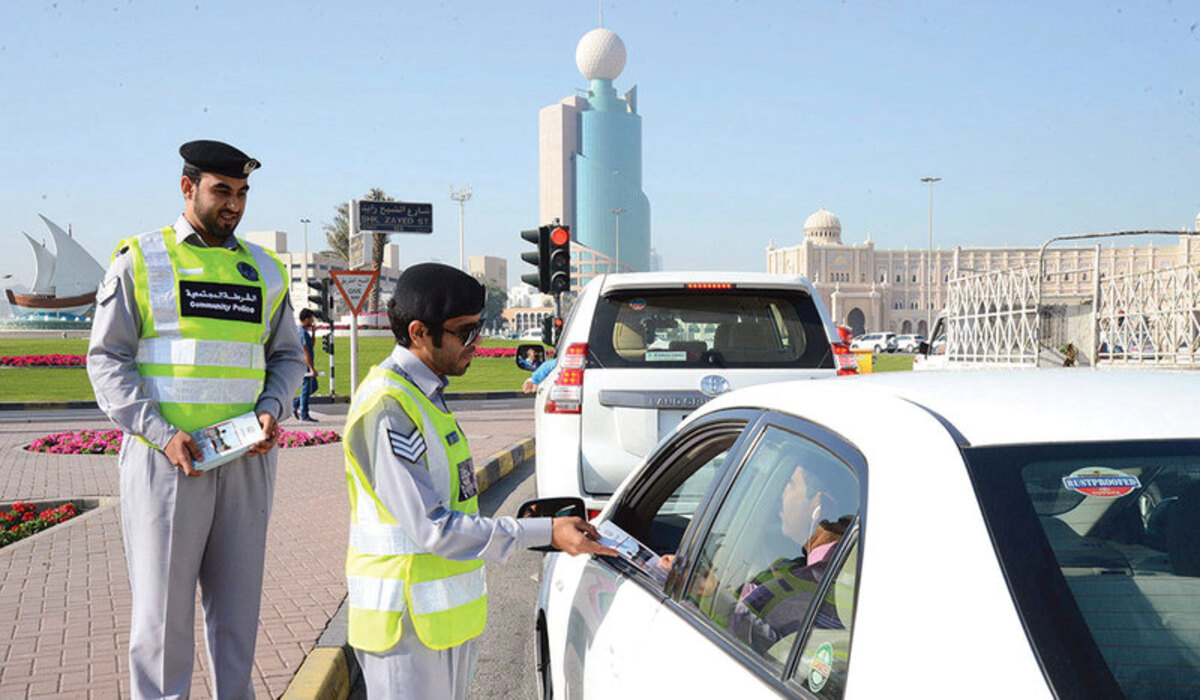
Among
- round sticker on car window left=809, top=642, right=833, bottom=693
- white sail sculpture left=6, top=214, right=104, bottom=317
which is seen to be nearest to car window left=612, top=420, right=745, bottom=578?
round sticker on car window left=809, top=642, right=833, bottom=693

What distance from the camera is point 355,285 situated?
16438 mm

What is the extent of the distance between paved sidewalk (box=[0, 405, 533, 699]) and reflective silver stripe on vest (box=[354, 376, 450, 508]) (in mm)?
1918

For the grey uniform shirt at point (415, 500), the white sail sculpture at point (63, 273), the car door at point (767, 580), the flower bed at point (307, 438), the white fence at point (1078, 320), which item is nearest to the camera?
the car door at point (767, 580)

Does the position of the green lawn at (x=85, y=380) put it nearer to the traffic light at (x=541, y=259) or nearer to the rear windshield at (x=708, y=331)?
the traffic light at (x=541, y=259)

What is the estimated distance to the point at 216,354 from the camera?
3.23 metres

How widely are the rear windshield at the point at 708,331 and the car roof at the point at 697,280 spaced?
55 mm

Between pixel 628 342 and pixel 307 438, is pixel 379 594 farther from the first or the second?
pixel 307 438

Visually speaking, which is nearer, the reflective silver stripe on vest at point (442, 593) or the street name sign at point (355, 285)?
the reflective silver stripe on vest at point (442, 593)

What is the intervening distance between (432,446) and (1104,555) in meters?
1.43

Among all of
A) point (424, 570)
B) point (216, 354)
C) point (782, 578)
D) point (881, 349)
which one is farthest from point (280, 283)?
point (881, 349)

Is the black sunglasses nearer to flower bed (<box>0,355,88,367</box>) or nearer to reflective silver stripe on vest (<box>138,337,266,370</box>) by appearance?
reflective silver stripe on vest (<box>138,337,266,370</box>)

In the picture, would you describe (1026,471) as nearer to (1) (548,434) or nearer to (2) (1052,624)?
(2) (1052,624)

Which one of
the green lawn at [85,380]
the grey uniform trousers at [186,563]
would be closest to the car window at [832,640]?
the grey uniform trousers at [186,563]

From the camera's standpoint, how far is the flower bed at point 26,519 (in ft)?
24.8
